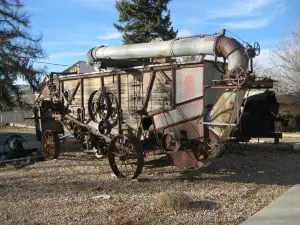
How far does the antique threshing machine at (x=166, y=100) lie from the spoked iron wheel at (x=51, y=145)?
0.07m

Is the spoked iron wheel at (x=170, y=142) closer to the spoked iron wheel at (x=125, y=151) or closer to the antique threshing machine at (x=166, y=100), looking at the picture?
the antique threshing machine at (x=166, y=100)

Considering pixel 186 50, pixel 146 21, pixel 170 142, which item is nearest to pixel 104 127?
pixel 170 142

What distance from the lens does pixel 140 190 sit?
7.77m

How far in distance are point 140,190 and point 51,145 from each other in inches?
195

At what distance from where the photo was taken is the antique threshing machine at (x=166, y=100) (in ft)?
25.8

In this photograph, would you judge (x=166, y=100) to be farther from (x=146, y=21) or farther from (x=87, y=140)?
(x=146, y=21)

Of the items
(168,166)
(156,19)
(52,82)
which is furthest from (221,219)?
(156,19)

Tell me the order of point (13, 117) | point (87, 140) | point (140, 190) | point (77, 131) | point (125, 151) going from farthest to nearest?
point (13, 117) < point (77, 131) < point (87, 140) < point (125, 151) < point (140, 190)

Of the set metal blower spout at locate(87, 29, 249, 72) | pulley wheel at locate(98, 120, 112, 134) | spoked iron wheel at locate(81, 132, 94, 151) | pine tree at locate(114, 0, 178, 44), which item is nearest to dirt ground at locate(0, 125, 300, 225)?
spoked iron wheel at locate(81, 132, 94, 151)

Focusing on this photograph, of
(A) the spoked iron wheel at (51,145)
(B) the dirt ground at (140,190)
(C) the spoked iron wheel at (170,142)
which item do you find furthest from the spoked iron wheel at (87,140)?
(C) the spoked iron wheel at (170,142)

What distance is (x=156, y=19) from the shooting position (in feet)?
103

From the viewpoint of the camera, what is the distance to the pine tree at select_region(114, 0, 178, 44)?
3091cm

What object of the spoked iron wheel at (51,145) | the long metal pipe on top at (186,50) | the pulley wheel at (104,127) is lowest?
the spoked iron wheel at (51,145)

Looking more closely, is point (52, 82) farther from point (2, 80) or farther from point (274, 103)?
point (274, 103)
